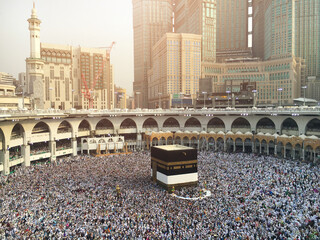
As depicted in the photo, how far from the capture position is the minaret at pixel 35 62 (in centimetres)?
7293

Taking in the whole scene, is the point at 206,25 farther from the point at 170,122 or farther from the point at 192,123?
the point at 170,122

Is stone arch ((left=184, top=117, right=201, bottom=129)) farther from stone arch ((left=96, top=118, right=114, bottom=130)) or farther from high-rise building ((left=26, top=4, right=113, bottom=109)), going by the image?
high-rise building ((left=26, top=4, right=113, bottom=109))

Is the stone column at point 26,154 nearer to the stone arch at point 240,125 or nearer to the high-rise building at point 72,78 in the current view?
the stone arch at point 240,125

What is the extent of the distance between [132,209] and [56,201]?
7.67 m

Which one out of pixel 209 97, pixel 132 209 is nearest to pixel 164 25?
pixel 209 97

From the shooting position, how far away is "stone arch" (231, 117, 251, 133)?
59344 millimetres

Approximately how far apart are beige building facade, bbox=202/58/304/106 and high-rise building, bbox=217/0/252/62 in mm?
25413

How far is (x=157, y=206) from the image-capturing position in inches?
923

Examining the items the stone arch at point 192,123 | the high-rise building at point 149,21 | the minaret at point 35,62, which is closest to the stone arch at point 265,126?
the stone arch at point 192,123

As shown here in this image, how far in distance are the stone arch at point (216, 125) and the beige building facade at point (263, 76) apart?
50004mm

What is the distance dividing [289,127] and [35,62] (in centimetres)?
6975

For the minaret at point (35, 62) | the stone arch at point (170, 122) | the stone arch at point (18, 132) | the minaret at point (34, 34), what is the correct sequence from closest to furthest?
1. the stone arch at point (18, 132)
2. the stone arch at point (170, 122)
3. the minaret at point (34, 34)
4. the minaret at point (35, 62)

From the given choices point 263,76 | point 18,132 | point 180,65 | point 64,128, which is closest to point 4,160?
point 18,132

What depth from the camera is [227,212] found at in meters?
22.1
